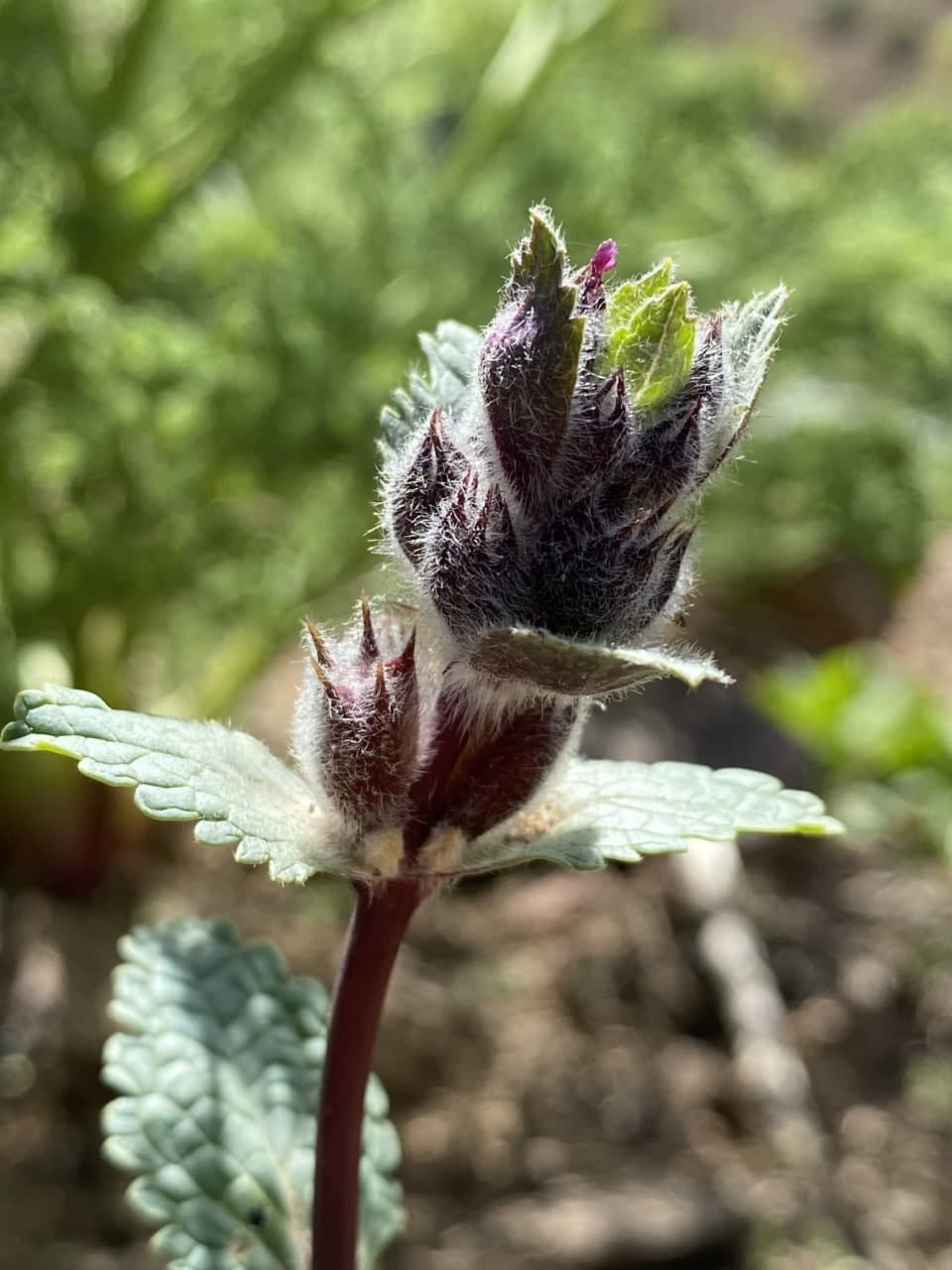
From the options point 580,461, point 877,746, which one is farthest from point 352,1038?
point 877,746

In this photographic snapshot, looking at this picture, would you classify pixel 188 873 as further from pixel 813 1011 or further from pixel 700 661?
pixel 700 661

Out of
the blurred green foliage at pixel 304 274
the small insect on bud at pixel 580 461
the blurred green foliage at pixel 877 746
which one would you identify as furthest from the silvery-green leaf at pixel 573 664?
the blurred green foliage at pixel 877 746

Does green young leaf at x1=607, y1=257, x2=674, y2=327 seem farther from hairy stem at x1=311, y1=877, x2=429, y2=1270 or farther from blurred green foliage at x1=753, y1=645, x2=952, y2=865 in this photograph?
blurred green foliage at x1=753, y1=645, x2=952, y2=865

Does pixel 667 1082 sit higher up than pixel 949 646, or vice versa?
pixel 949 646

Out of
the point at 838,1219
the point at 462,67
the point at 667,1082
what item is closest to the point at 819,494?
the point at 667,1082

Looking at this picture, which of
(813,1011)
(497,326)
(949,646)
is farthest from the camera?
(949,646)

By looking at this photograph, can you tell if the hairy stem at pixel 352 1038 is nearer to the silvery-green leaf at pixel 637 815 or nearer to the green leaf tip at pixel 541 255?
the silvery-green leaf at pixel 637 815

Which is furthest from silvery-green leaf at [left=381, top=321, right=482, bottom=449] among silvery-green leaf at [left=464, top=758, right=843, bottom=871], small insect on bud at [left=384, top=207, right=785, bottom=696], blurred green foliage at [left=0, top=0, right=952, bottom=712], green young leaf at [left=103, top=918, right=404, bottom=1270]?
blurred green foliage at [left=0, top=0, right=952, bottom=712]
